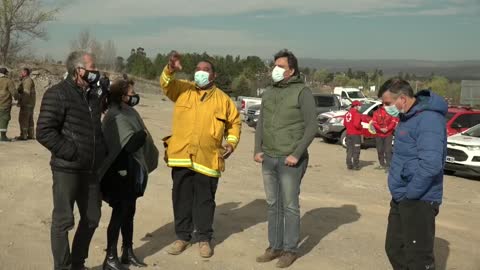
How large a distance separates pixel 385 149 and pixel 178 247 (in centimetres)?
908

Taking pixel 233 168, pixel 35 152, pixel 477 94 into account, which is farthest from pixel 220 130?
pixel 477 94

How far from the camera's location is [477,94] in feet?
125

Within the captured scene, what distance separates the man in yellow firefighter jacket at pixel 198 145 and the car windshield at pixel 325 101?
64.4 feet

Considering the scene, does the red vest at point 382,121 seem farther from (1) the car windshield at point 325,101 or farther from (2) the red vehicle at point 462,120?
(1) the car windshield at point 325,101

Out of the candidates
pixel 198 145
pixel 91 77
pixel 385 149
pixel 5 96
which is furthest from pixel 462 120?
pixel 91 77

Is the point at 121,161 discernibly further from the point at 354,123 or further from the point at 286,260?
the point at 354,123

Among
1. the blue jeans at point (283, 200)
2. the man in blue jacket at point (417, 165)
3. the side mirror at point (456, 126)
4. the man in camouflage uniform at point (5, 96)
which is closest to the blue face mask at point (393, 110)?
the man in blue jacket at point (417, 165)

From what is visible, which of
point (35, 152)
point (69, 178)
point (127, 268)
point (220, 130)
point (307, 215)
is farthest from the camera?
point (35, 152)

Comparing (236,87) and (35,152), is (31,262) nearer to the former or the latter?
(35,152)

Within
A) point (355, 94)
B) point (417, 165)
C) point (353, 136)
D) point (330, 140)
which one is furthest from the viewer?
point (355, 94)

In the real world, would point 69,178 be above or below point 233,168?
above

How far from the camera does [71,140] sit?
15.7ft

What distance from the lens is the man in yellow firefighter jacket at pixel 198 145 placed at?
20.0ft

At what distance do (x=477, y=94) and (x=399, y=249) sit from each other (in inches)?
1417
